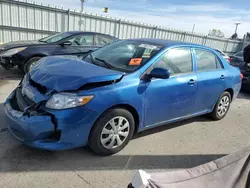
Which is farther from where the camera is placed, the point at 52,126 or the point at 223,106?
the point at 223,106

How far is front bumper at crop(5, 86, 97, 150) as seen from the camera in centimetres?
264

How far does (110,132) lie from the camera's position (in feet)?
10.0

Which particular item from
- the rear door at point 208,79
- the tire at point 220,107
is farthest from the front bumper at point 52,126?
the tire at point 220,107

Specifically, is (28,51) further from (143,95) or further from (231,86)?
(231,86)

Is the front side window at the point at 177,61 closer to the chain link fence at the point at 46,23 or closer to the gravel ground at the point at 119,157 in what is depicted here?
the gravel ground at the point at 119,157

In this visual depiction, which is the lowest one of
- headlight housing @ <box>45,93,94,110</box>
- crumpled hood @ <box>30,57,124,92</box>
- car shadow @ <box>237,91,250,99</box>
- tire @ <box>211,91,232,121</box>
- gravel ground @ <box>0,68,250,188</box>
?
car shadow @ <box>237,91,250,99</box>

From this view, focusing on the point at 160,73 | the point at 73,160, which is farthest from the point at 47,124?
the point at 160,73

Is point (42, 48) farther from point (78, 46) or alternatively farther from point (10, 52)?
point (78, 46)

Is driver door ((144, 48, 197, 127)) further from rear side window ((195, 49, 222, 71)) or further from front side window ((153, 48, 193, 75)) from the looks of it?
rear side window ((195, 49, 222, 71))

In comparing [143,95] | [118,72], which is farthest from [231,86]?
[118,72]

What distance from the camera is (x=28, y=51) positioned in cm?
635

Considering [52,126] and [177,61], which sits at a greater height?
[177,61]

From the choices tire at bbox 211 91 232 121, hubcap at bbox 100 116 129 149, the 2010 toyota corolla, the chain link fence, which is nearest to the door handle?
the 2010 toyota corolla

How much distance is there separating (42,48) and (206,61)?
447 centimetres
